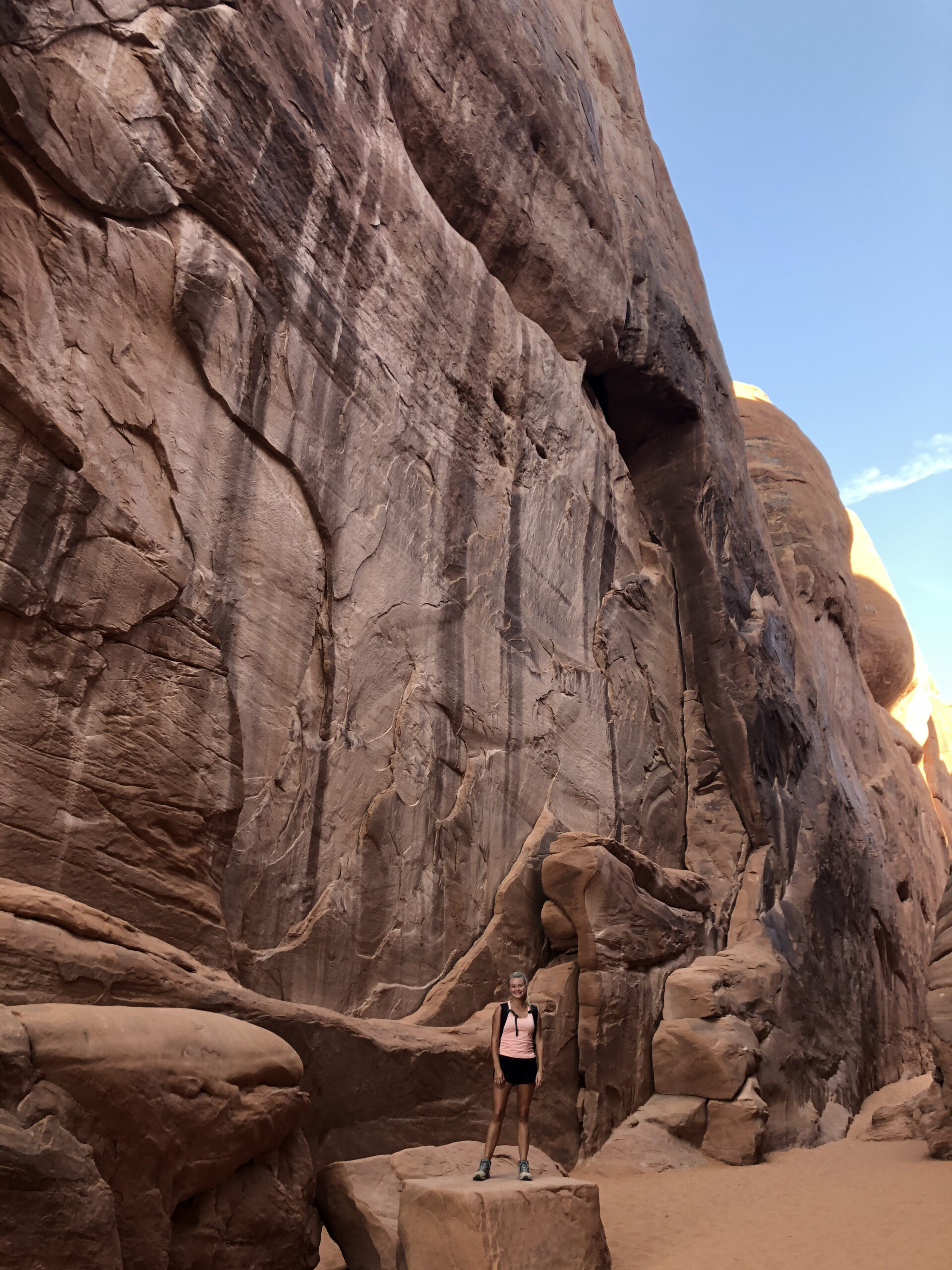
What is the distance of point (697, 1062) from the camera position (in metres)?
10.4

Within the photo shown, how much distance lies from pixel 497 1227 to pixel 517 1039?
1.36 metres

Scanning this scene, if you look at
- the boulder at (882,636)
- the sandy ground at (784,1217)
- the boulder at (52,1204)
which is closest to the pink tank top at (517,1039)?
the sandy ground at (784,1217)

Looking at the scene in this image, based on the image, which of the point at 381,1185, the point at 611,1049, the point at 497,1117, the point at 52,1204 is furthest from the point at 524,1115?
the point at 611,1049

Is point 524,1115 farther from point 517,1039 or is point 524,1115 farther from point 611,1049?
point 611,1049

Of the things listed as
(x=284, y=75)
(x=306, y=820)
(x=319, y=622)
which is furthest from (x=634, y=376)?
(x=306, y=820)

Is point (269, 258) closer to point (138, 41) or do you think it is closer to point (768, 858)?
point (138, 41)

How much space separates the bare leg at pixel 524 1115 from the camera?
6328 mm

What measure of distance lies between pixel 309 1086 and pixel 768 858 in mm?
9593

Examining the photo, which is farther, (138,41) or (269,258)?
(269,258)

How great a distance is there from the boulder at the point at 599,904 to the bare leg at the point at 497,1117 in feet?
11.7

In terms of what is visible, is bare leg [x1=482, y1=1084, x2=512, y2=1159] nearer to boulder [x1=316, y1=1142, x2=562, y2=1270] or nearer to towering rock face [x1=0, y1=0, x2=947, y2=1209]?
boulder [x1=316, y1=1142, x2=562, y2=1270]

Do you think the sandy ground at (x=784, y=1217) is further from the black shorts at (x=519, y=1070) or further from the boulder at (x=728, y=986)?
the boulder at (x=728, y=986)

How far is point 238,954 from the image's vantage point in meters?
7.26

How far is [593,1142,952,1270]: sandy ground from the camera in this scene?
6582 mm
